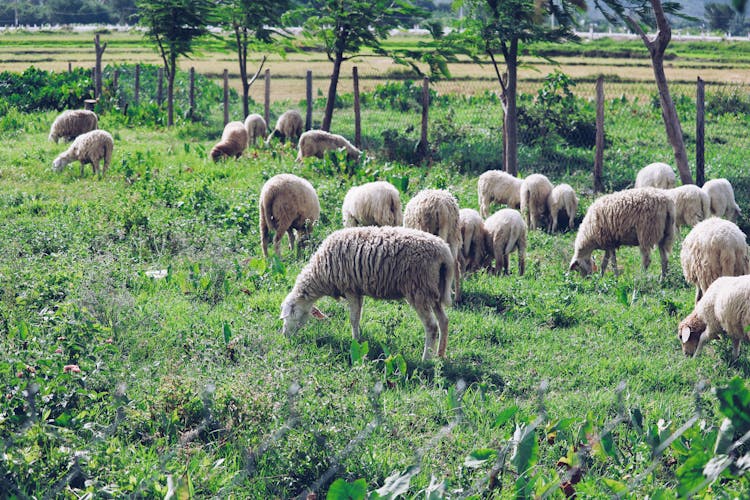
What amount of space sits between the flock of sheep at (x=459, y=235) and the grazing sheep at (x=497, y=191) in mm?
15

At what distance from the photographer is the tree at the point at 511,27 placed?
45.4ft

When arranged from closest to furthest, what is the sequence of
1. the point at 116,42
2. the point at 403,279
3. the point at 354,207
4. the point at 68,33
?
the point at 403,279 → the point at 354,207 → the point at 116,42 → the point at 68,33

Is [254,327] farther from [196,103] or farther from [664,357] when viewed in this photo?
[196,103]

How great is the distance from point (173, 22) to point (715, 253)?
16556mm

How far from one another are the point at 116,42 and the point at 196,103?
103 feet

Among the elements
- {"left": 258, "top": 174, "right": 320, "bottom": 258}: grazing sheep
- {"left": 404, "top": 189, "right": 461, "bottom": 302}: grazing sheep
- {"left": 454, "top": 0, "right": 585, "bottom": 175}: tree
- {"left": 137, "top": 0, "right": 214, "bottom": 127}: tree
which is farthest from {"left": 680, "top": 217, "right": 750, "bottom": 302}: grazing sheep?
{"left": 137, "top": 0, "right": 214, "bottom": 127}: tree

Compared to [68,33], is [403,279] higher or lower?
lower

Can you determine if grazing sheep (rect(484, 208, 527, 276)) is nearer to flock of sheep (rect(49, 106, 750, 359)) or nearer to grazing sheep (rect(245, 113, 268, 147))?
flock of sheep (rect(49, 106, 750, 359))

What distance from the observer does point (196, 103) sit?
993 inches

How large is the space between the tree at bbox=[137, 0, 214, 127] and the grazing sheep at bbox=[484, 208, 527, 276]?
12933mm

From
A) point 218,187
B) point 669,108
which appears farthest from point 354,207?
point 669,108

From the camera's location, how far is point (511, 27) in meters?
14.1

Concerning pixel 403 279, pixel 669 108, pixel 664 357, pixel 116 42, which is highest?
pixel 116 42

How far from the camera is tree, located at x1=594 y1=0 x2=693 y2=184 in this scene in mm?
13172
